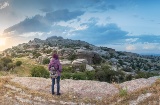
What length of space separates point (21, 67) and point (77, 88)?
119 ft

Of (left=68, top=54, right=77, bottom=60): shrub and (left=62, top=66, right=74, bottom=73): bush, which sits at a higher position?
(left=68, top=54, right=77, bottom=60): shrub

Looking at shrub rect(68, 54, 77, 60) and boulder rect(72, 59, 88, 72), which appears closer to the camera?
boulder rect(72, 59, 88, 72)

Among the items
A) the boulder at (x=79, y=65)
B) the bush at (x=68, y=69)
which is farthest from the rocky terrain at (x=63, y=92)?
the boulder at (x=79, y=65)

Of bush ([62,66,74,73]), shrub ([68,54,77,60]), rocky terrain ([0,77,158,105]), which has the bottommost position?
rocky terrain ([0,77,158,105])

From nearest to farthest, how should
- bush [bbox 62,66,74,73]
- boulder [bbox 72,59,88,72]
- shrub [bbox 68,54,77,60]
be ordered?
1. bush [bbox 62,66,74,73]
2. boulder [bbox 72,59,88,72]
3. shrub [bbox 68,54,77,60]

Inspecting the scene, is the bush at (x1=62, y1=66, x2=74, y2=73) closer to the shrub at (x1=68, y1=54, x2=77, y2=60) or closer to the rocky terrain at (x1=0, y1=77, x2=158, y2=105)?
the shrub at (x1=68, y1=54, x2=77, y2=60)

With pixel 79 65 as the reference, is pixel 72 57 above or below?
above

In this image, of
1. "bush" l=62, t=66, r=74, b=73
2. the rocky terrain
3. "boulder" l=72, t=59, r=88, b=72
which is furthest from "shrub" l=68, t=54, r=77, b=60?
the rocky terrain

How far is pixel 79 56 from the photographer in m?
77.7

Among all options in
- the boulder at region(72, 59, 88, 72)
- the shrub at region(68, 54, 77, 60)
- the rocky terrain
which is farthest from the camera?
the shrub at region(68, 54, 77, 60)

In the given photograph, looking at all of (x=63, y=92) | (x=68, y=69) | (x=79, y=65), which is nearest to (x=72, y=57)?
(x=79, y=65)

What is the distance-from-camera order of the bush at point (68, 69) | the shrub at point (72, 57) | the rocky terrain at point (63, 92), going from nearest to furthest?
the rocky terrain at point (63, 92) < the bush at point (68, 69) < the shrub at point (72, 57)

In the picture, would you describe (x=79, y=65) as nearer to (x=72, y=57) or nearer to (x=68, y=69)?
(x=68, y=69)

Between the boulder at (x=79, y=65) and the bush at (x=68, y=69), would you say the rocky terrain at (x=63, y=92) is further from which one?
the boulder at (x=79, y=65)
